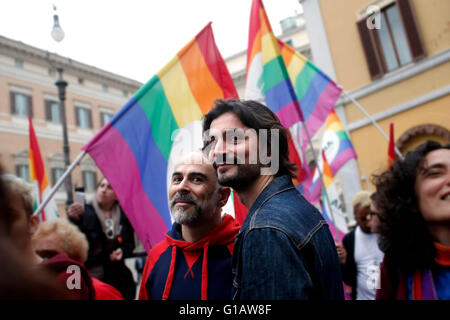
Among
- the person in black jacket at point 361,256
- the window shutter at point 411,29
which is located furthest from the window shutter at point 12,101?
the person in black jacket at point 361,256

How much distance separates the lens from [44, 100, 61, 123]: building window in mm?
23547

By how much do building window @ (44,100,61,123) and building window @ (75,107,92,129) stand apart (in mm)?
1387

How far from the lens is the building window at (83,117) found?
25500 millimetres

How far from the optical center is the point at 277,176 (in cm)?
170

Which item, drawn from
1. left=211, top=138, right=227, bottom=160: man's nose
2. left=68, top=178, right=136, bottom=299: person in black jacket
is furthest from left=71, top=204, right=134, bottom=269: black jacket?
left=211, top=138, right=227, bottom=160: man's nose

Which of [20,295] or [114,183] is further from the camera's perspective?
[114,183]

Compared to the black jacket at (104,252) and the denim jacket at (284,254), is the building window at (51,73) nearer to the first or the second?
the black jacket at (104,252)

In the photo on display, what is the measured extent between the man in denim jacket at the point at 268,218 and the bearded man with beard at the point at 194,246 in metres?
0.35

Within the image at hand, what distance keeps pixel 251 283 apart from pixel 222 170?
617mm

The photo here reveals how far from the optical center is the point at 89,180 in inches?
978

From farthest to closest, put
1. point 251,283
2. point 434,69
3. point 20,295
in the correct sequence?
point 434,69 → point 251,283 → point 20,295

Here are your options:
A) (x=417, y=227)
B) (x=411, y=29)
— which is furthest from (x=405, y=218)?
(x=411, y=29)
